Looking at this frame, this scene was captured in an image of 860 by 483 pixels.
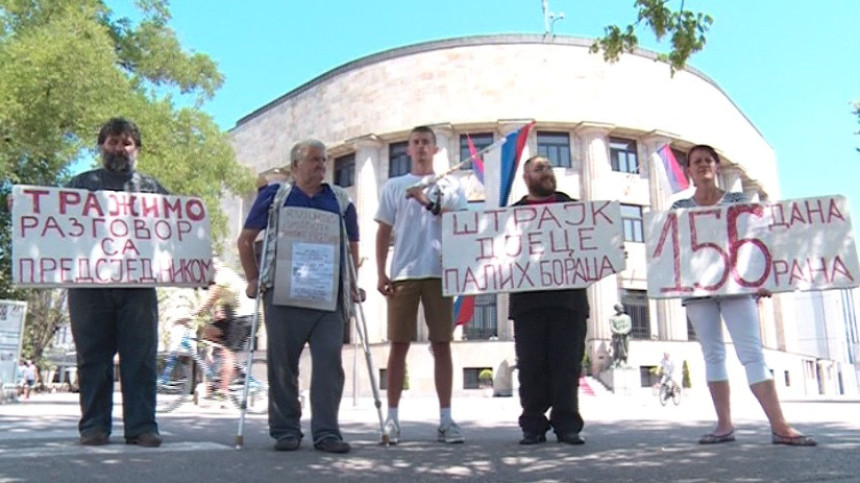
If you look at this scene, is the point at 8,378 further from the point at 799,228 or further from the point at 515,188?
the point at 515,188

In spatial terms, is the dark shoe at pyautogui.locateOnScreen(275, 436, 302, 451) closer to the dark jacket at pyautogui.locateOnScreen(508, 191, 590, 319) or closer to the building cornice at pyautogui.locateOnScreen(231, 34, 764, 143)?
the dark jacket at pyautogui.locateOnScreen(508, 191, 590, 319)

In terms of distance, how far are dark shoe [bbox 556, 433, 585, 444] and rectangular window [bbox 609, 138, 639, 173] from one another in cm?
3324

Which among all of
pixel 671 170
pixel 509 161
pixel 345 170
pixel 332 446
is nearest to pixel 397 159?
pixel 345 170

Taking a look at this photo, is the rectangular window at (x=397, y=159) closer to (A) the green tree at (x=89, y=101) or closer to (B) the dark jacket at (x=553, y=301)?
(A) the green tree at (x=89, y=101)

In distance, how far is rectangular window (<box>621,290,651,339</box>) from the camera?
117 feet

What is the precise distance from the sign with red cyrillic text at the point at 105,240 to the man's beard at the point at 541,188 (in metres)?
2.40

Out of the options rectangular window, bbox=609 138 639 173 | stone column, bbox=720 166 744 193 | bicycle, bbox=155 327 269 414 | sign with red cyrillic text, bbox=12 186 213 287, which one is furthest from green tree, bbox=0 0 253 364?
stone column, bbox=720 166 744 193

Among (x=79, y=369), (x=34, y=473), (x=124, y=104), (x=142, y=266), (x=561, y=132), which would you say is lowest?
(x=34, y=473)

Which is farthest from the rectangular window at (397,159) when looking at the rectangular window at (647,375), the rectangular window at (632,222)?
the rectangular window at (647,375)

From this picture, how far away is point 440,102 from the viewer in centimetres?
3597

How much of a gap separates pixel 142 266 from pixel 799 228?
4410 millimetres

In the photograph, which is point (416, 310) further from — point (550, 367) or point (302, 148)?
point (302, 148)

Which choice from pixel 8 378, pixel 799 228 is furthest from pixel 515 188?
pixel 799 228

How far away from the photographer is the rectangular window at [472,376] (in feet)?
108
